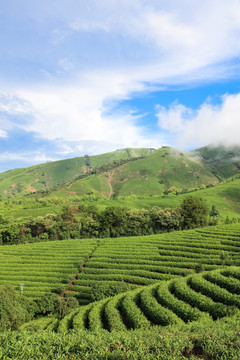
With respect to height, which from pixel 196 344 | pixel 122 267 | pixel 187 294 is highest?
pixel 196 344

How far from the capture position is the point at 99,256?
5150 centimetres

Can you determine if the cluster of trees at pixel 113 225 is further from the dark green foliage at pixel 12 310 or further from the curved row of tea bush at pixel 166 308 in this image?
the curved row of tea bush at pixel 166 308

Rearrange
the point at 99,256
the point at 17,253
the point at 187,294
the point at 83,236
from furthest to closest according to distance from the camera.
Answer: the point at 83,236
the point at 17,253
the point at 99,256
the point at 187,294

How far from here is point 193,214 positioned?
8225 cm

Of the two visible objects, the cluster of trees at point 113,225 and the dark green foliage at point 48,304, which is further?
the cluster of trees at point 113,225

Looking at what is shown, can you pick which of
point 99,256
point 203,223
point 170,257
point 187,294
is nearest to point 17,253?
point 99,256

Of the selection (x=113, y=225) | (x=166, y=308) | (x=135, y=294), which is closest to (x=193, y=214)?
(x=113, y=225)

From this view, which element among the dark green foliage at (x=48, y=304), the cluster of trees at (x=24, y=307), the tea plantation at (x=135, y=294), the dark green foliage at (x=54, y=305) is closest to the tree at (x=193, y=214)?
the tea plantation at (x=135, y=294)

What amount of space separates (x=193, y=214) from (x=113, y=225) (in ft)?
101

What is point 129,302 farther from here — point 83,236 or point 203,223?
point 203,223

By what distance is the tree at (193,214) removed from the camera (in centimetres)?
8200

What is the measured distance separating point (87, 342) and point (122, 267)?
109 feet

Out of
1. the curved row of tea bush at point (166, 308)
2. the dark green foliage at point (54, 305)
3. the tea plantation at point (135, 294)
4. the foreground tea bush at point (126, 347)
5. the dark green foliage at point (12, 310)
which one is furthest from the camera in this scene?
the dark green foliage at point (54, 305)

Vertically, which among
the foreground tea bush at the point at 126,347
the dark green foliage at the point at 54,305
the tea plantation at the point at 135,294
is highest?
the foreground tea bush at the point at 126,347
